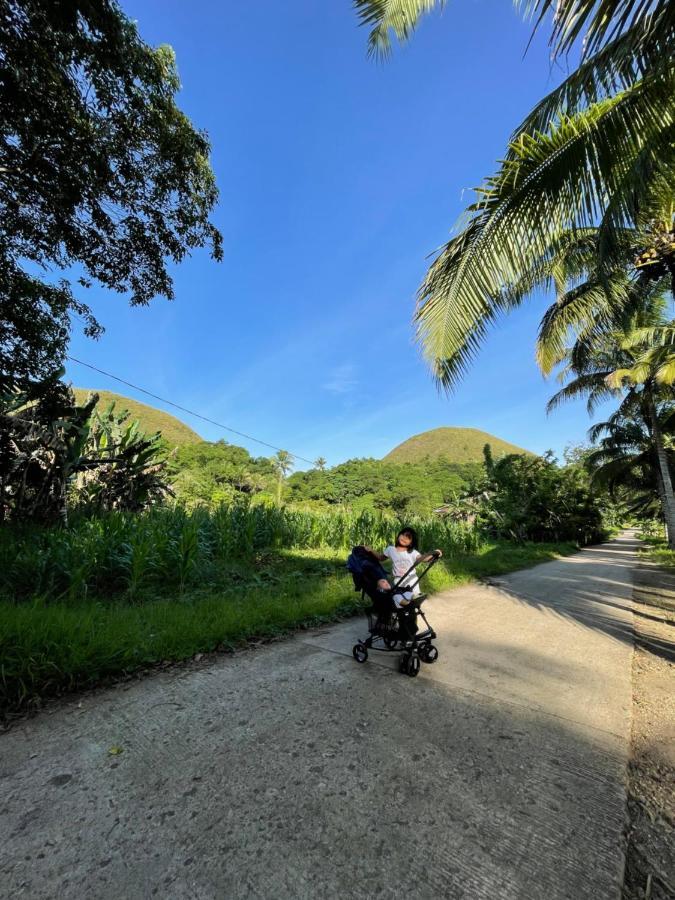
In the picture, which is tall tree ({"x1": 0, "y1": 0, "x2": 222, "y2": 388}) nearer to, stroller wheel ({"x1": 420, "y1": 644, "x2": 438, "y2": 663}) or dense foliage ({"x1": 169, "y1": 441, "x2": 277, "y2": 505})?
stroller wheel ({"x1": 420, "y1": 644, "x2": 438, "y2": 663})

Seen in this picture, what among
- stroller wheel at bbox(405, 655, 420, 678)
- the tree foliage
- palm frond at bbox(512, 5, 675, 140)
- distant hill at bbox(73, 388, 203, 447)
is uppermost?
distant hill at bbox(73, 388, 203, 447)

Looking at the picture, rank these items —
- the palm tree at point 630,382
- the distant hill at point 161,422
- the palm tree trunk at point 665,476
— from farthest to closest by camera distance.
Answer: the distant hill at point 161,422, the palm tree trunk at point 665,476, the palm tree at point 630,382

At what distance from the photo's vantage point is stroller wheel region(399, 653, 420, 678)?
3.14 meters

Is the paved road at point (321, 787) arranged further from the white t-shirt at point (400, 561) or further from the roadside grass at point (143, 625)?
the white t-shirt at point (400, 561)

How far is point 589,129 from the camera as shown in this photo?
11.0ft

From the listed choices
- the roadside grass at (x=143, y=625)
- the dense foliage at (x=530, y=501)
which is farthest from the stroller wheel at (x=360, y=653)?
the dense foliage at (x=530, y=501)

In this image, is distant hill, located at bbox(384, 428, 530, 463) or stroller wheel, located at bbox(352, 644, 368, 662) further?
distant hill, located at bbox(384, 428, 530, 463)

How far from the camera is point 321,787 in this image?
182cm

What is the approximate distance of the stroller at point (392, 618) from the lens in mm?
3246

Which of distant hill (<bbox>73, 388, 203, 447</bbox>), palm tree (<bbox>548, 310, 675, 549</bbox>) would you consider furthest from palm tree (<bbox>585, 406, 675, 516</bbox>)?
distant hill (<bbox>73, 388, 203, 447</bbox>)

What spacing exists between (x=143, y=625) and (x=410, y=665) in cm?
249

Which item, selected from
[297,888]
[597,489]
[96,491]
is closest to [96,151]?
[96,491]

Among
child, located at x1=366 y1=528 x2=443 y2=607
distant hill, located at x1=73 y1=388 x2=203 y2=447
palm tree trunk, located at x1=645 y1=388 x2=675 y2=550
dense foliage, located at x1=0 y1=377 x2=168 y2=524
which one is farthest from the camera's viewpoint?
distant hill, located at x1=73 y1=388 x2=203 y2=447

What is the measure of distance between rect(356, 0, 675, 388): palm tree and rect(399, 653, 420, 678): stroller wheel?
3.04 m
